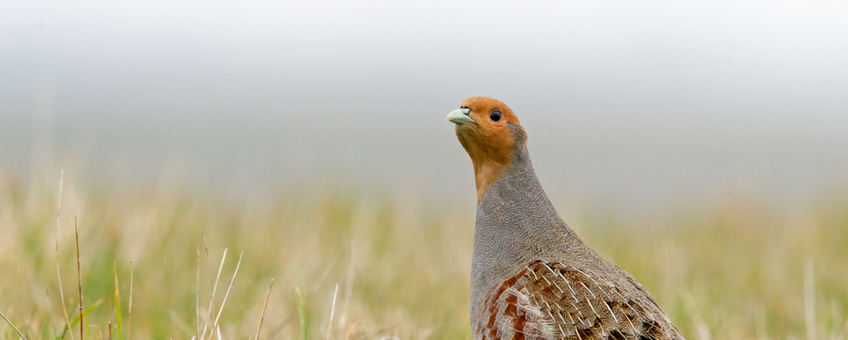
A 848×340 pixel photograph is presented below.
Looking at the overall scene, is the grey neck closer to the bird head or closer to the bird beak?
the bird head

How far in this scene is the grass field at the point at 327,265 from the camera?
422 centimetres

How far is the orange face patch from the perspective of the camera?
3.53 metres

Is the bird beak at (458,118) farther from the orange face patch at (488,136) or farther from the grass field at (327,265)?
the grass field at (327,265)

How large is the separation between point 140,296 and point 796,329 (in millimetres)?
4313

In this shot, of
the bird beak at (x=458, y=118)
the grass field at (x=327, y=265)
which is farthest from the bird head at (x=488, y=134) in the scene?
the grass field at (x=327, y=265)

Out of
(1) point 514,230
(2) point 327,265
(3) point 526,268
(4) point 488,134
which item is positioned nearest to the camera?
(3) point 526,268

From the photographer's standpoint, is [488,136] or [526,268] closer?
[526,268]

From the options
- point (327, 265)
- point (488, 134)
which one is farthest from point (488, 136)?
point (327, 265)

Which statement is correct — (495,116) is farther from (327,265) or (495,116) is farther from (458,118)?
(327,265)

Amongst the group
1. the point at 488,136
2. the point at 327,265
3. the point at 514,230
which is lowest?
the point at 327,265

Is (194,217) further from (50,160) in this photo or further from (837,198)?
(837,198)

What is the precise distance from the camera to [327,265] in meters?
5.54

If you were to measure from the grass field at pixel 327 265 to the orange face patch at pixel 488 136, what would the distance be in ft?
2.72

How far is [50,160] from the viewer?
5.55 metres
